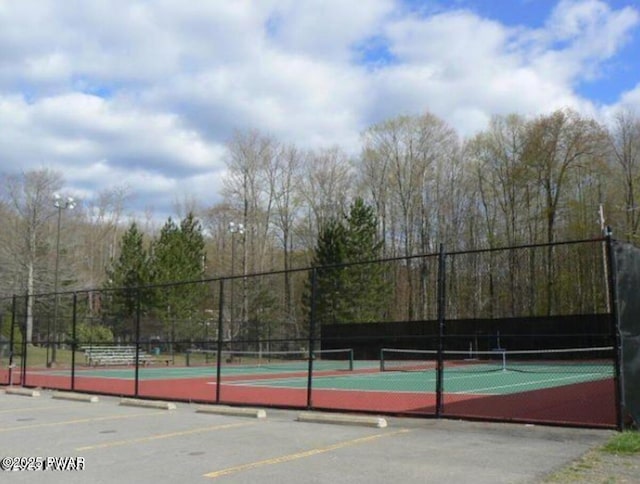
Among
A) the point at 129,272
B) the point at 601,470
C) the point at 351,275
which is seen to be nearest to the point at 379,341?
the point at 351,275

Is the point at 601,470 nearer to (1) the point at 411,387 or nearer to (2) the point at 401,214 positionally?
(1) the point at 411,387

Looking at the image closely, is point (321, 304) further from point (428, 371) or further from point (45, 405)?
point (45, 405)

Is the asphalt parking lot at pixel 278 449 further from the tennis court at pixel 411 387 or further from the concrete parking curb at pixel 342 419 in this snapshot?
the tennis court at pixel 411 387

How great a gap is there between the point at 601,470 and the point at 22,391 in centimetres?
1559

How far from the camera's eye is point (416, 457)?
803cm

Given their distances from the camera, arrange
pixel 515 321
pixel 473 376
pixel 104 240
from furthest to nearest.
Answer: pixel 104 240 → pixel 515 321 → pixel 473 376

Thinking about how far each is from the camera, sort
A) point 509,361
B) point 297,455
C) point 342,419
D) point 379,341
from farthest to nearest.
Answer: point 379,341
point 509,361
point 342,419
point 297,455

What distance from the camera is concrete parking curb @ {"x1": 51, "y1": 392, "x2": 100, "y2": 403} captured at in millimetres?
15905

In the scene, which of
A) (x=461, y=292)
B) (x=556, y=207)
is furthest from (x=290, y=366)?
(x=556, y=207)

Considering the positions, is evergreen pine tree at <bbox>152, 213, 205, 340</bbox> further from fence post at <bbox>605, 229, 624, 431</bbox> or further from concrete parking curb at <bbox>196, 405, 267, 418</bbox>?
fence post at <bbox>605, 229, 624, 431</bbox>

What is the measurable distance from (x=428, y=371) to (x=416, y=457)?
2060 cm

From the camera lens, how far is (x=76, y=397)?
642 inches

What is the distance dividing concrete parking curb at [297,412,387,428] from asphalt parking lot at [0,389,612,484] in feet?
0.31

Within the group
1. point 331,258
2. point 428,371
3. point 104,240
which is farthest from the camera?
point 104,240
